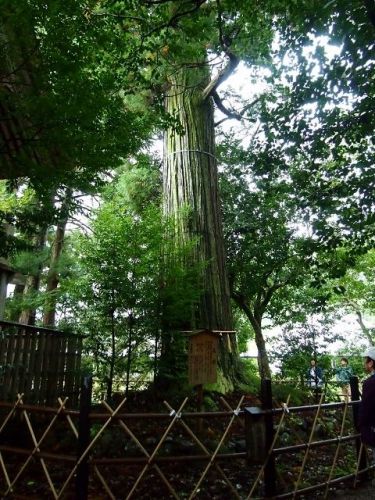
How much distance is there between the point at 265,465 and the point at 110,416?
1.72m

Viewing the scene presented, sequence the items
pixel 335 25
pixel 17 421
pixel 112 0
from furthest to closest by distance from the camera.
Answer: pixel 17 421 < pixel 112 0 < pixel 335 25

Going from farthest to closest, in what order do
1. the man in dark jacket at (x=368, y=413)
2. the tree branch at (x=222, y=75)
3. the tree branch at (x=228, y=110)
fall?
1. the tree branch at (x=228, y=110)
2. the tree branch at (x=222, y=75)
3. the man in dark jacket at (x=368, y=413)

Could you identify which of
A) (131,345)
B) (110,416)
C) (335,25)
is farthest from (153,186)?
(110,416)

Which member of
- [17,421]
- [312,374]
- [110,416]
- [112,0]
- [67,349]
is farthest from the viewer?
[312,374]

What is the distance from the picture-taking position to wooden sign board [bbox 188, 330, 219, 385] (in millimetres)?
5445

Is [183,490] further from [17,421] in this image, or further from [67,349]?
[67,349]

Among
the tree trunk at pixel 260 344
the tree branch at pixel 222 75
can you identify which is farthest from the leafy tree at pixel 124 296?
the tree trunk at pixel 260 344

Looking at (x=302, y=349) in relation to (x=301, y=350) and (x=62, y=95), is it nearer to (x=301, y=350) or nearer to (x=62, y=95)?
(x=301, y=350)

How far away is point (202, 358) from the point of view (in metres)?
5.52

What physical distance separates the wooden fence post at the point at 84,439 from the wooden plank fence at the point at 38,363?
241 cm

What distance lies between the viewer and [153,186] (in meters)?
11.6

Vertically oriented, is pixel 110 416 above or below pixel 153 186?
below

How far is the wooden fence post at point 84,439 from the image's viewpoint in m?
3.64

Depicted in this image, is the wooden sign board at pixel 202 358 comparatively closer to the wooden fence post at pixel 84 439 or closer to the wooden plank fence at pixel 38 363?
the wooden fence post at pixel 84 439
